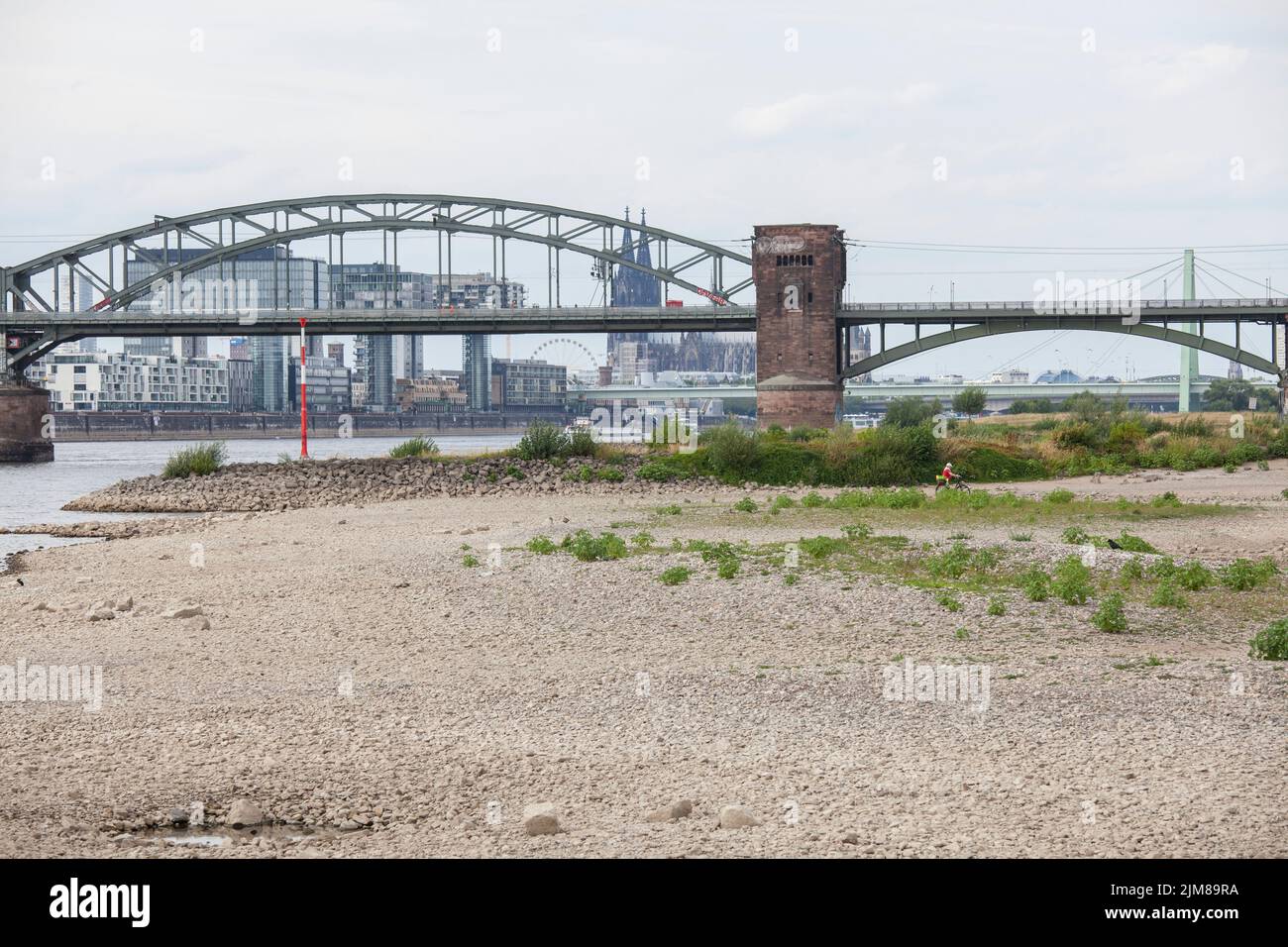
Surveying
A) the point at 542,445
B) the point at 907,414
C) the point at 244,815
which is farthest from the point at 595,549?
the point at 907,414

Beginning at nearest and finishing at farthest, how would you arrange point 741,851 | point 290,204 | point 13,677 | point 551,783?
1. point 741,851
2. point 551,783
3. point 13,677
4. point 290,204

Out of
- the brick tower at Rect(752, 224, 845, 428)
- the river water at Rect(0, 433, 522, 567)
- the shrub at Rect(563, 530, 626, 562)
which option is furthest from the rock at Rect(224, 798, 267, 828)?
the brick tower at Rect(752, 224, 845, 428)

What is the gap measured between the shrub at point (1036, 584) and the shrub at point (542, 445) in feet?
93.7

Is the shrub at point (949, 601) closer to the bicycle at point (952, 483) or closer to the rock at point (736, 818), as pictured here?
the rock at point (736, 818)

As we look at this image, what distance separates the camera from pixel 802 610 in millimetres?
15594

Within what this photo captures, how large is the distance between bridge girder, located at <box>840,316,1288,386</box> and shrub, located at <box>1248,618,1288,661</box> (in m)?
63.8

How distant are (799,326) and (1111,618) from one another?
6486 cm

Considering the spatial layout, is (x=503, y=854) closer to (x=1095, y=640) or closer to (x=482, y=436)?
(x=1095, y=640)

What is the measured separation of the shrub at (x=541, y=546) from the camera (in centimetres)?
2127

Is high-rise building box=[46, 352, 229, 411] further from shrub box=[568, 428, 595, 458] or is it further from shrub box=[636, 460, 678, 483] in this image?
shrub box=[636, 460, 678, 483]

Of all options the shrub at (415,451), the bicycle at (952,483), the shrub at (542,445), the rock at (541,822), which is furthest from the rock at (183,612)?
the shrub at (415,451)

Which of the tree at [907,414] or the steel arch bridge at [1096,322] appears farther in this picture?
the steel arch bridge at [1096,322]
